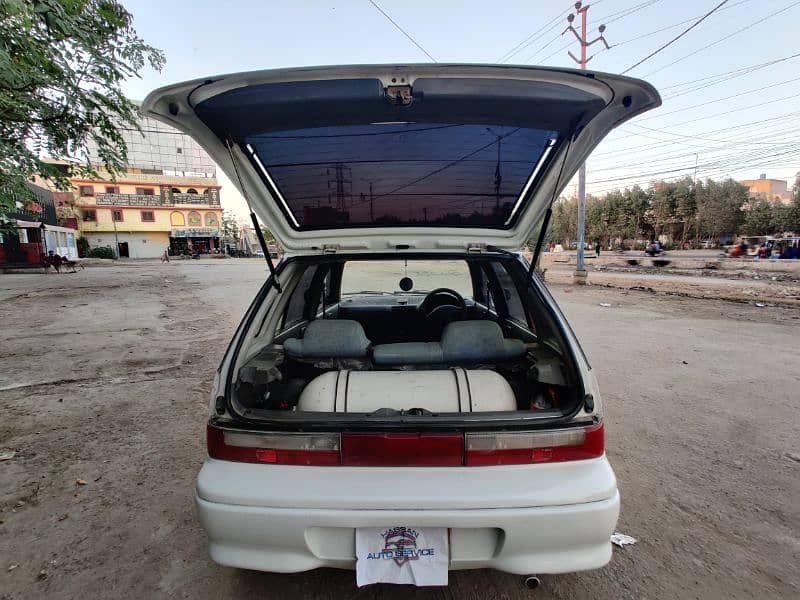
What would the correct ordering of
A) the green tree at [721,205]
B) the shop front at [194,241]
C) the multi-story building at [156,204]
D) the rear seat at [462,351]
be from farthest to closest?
1. the shop front at [194,241]
2. the multi-story building at [156,204]
3. the green tree at [721,205]
4. the rear seat at [462,351]

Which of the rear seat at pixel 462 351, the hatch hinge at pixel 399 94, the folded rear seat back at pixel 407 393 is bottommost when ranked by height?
the folded rear seat back at pixel 407 393

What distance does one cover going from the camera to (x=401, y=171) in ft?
6.91

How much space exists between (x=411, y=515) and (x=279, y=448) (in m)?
0.52

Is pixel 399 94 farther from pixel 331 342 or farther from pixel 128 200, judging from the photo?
pixel 128 200

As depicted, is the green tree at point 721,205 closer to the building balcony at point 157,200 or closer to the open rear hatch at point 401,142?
the open rear hatch at point 401,142

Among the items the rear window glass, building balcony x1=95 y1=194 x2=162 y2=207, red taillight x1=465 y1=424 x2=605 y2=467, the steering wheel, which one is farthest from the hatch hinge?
building balcony x1=95 y1=194 x2=162 y2=207

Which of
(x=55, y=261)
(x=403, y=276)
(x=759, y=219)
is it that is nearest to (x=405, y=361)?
(x=403, y=276)

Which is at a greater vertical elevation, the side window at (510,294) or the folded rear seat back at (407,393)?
the side window at (510,294)

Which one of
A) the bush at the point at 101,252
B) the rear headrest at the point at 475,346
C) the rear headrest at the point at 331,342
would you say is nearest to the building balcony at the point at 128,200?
the bush at the point at 101,252

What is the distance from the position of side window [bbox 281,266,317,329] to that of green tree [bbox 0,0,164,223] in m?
2.06

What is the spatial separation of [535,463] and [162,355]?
5498 millimetres

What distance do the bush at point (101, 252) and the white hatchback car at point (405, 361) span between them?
48.4 metres

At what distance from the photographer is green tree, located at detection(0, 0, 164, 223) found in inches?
113

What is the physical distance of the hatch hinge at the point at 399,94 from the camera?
1447 mm
